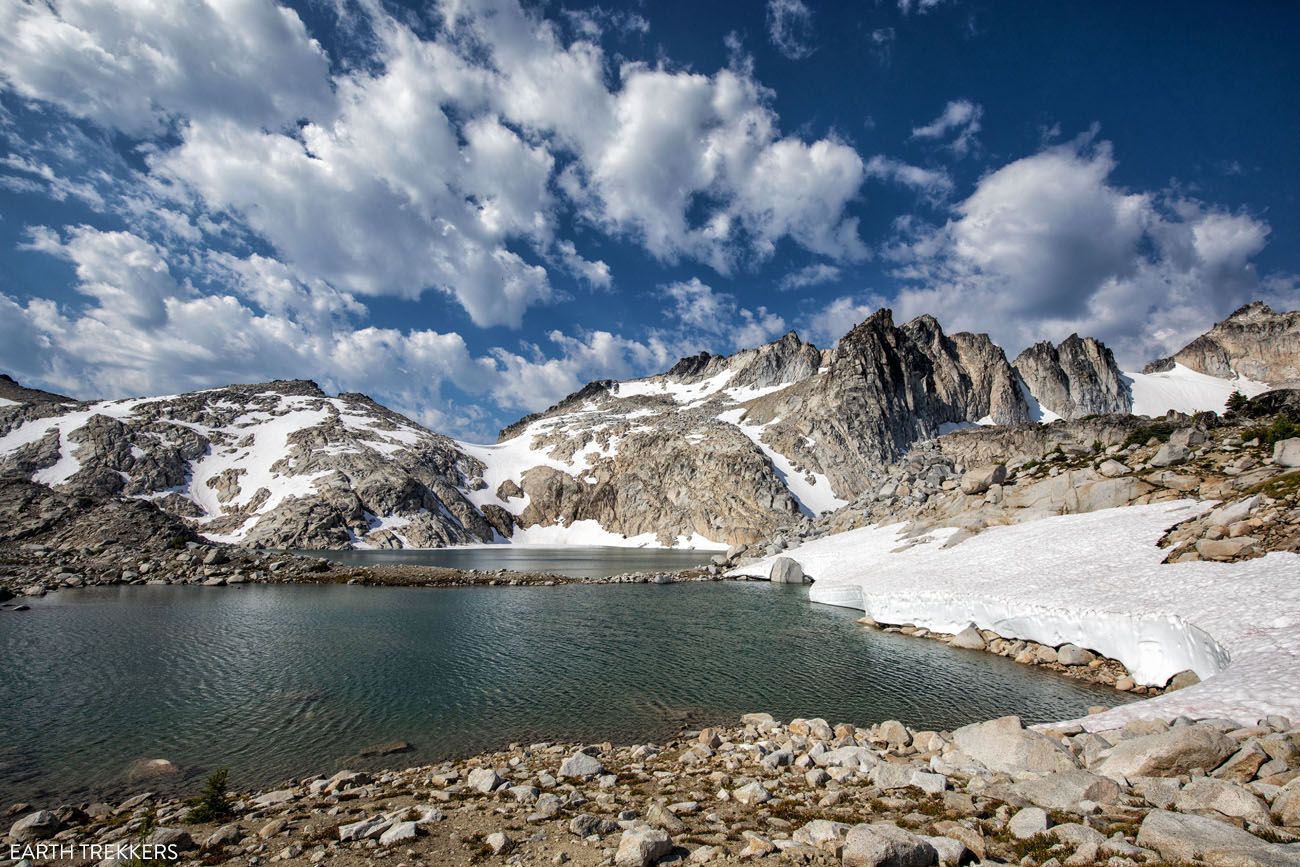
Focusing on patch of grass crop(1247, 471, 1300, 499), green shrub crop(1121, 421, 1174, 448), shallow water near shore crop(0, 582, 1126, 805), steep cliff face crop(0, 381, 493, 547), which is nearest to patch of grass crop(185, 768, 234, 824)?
shallow water near shore crop(0, 582, 1126, 805)

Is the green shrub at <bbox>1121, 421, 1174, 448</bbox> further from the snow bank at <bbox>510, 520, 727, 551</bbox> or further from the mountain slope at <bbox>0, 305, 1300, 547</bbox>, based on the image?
the snow bank at <bbox>510, 520, 727, 551</bbox>

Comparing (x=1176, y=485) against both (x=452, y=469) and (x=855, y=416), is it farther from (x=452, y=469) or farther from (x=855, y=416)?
(x=452, y=469)

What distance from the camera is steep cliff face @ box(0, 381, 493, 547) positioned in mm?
136500

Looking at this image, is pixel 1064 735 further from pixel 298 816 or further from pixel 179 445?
pixel 179 445

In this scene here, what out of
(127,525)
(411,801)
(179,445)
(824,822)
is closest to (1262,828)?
(824,822)

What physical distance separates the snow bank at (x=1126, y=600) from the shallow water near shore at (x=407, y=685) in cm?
272

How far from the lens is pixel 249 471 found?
15900 centimetres

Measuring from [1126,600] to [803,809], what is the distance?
22123 millimetres

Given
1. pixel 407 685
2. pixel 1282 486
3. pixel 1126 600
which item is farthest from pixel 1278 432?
pixel 407 685

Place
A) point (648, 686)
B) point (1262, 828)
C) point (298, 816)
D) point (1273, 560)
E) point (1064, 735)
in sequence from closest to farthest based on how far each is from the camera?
point (1262, 828) → point (298, 816) → point (1064, 735) → point (1273, 560) → point (648, 686)

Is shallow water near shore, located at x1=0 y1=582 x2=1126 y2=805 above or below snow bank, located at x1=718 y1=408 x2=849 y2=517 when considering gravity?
below

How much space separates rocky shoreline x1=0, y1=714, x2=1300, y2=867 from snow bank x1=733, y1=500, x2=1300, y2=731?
3.69 meters

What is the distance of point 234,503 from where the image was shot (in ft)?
489

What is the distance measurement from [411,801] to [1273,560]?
31017 mm
